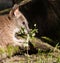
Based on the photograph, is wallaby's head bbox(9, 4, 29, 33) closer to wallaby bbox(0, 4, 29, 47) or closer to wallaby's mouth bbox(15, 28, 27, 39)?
wallaby bbox(0, 4, 29, 47)

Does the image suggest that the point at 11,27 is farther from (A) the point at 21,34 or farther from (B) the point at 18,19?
(A) the point at 21,34

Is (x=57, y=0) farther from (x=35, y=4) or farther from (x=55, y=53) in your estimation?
(x=55, y=53)

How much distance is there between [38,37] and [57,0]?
968 mm

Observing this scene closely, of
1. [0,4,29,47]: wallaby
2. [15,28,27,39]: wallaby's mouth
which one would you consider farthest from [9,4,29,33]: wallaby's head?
[15,28,27,39]: wallaby's mouth

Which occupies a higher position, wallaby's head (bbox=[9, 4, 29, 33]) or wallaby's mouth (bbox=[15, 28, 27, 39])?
wallaby's head (bbox=[9, 4, 29, 33])

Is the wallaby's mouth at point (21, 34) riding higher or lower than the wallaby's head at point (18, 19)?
lower

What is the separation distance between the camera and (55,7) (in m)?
7.03

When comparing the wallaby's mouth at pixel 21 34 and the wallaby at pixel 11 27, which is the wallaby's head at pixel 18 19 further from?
the wallaby's mouth at pixel 21 34

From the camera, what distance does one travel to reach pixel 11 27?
20.1 ft

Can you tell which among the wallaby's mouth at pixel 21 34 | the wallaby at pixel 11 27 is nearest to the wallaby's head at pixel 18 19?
the wallaby at pixel 11 27

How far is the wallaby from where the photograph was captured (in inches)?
234

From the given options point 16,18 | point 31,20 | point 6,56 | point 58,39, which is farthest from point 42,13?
point 6,56

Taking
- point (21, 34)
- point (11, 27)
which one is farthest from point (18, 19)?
point (21, 34)

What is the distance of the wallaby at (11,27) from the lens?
19.5ft
